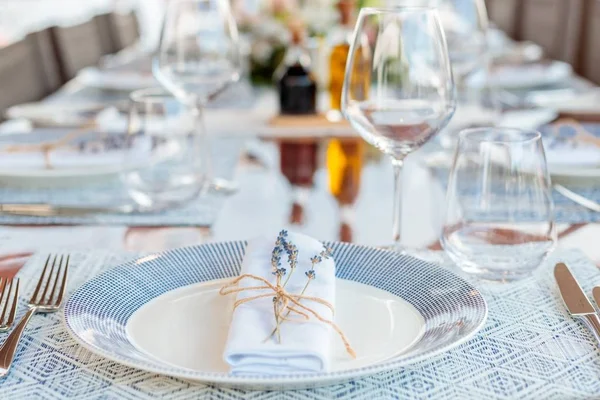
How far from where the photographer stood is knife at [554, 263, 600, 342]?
2.38 ft

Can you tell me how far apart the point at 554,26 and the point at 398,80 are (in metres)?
2.63

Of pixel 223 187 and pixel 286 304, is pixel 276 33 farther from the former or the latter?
pixel 286 304

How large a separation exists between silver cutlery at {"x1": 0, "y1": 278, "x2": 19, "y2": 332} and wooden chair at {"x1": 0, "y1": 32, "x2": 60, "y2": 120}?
4.18 feet

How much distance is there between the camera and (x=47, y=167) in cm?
124

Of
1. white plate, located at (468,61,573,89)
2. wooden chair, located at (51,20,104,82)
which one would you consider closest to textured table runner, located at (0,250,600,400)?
white plate, located at (468,61,573,89)

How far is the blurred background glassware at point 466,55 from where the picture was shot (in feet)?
5.08

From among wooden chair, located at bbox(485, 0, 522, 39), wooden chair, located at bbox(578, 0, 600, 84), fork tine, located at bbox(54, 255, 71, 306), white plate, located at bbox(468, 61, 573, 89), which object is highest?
fork tine, located at bbox(54, 255, 71, 306)

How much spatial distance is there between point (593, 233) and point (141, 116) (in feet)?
2.03

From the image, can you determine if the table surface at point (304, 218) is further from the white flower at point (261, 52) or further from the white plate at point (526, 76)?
the white flower at point (261, 52)

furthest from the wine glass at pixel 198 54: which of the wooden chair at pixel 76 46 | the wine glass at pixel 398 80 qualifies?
the wooden chair at pixel 76 46

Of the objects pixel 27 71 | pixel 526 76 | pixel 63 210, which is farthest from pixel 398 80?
pixel 27 71

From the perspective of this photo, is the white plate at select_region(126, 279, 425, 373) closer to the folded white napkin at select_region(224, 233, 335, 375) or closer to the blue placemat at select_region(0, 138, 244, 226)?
the folded white napkin at select_region(224, 233, 335, 375)

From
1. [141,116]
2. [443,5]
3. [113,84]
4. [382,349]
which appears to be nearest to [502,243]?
[382,349]

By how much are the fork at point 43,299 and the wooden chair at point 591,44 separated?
2144 mm
